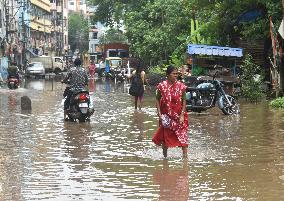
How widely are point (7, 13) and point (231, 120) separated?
161ft

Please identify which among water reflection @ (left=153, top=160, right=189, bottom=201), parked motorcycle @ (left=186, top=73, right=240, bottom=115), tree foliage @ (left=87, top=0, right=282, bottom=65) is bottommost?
water reflection @ (left=153, top=160, right=189, bottom=201)

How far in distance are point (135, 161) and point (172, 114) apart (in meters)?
0.94

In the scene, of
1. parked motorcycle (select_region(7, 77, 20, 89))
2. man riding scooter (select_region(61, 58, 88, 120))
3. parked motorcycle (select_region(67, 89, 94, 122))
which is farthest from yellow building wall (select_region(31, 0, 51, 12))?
parked motorcycle (select_region(67, 89, 94, 122))

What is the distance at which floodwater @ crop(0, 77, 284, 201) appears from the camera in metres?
8.16

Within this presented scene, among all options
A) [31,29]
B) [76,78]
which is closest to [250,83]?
[76,78]

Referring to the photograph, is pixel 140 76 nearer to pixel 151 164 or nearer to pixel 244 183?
pixel 151 164

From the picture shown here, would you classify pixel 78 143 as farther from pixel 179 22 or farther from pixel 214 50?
pixel 179 22

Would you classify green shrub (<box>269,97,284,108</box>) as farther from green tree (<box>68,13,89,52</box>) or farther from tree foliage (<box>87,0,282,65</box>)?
green tree (<box>68,13,89,52</box>)

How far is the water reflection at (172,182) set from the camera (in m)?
7.86

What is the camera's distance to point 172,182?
8.80 m

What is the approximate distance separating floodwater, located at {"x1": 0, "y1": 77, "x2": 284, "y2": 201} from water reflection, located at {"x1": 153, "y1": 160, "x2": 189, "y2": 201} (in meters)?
0.01

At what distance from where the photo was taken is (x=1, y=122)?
58.4 feet

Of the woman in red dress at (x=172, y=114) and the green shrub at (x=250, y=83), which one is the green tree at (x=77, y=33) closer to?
the green shrub at (x=250, y=83)

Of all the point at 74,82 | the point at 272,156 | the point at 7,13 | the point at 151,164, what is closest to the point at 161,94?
the point at 151,164
